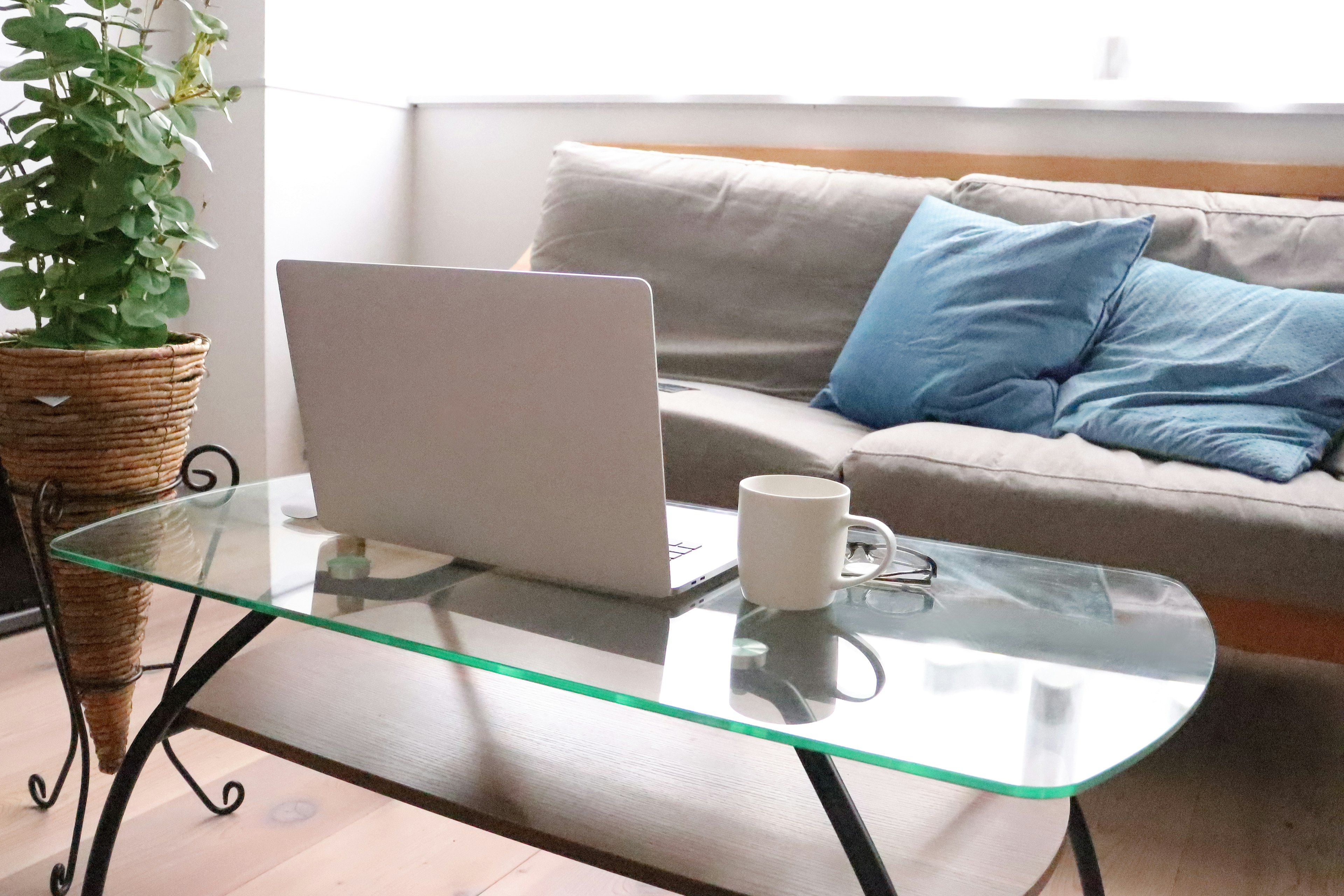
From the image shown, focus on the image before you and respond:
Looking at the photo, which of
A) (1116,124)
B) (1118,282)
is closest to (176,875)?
(1118,282)

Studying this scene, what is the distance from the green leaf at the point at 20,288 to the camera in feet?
4.66

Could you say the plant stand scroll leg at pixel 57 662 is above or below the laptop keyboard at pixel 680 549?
below

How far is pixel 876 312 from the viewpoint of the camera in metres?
2.09

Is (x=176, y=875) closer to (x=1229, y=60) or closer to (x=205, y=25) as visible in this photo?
(x=205, y=25)

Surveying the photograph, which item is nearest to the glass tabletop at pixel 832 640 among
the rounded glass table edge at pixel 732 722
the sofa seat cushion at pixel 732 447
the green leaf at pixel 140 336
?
the rounded glass table edge at pixel 732 722

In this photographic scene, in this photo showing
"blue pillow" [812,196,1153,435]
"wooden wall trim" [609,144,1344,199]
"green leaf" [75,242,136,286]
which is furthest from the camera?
"wooden wall trim" [609,144,1344,199]

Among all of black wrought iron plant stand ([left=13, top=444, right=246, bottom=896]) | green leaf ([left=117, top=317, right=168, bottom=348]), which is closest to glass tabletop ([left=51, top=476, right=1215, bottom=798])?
black wrought iron plant stand ([left=13, top=444, right=246, bottom=896])

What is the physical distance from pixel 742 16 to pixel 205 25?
176 centimetres

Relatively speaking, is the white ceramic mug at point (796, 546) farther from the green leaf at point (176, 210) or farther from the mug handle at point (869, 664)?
the green leaf at point (176, 210)

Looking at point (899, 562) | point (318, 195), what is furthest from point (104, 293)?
point (318, 195)

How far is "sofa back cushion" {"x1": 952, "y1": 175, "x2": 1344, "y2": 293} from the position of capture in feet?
6.47

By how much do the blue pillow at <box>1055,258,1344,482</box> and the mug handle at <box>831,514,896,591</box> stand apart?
949 millimetres

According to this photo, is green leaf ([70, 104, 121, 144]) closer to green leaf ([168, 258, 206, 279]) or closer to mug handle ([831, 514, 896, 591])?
green leaf ([168, 258, 206, 279])

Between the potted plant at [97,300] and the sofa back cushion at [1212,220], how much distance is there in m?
1.43
